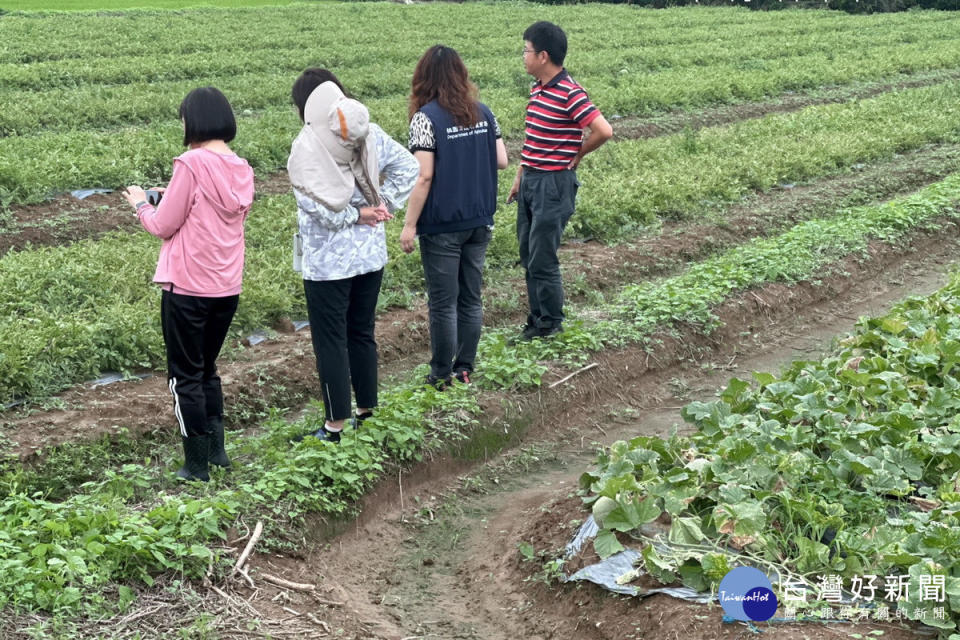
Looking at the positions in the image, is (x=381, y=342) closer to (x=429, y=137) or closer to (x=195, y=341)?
(x=429, y=137)

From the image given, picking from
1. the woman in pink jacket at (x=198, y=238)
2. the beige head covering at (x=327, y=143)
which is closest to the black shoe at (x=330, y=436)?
the woman in pink jacket at (x=198, y=238)

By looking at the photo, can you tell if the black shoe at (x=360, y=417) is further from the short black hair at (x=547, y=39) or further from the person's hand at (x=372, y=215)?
the short black hair at (x=547, y=39)

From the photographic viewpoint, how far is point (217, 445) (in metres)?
5.48

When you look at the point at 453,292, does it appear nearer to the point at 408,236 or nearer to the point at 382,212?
the point at 408,236

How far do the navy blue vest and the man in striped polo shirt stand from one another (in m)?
0.68

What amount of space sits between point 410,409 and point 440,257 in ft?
2.97

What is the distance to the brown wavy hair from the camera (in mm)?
5867

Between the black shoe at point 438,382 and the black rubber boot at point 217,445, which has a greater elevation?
the black rubber boot at point 217,445

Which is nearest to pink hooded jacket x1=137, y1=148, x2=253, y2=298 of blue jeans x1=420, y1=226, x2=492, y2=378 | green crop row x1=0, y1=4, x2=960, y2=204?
blue jeans x1=420, y1=226, x2=492, y2=378

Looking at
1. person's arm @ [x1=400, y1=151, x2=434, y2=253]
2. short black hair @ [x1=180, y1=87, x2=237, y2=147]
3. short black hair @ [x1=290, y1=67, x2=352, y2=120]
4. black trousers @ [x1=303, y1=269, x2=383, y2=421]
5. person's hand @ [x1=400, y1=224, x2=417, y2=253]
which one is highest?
short black hair @ [x1=290, y1=67, x2=352, y2=120]

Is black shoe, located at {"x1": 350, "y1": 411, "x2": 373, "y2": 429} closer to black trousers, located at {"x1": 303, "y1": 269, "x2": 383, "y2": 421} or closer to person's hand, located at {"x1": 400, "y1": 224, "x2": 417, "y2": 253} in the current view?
black trousers, located at {"x1": 303, "y1": 269, "x2": 383, "y2": 421}

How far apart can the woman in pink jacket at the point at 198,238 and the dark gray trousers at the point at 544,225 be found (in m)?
2.28

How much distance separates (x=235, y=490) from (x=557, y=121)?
123 inches

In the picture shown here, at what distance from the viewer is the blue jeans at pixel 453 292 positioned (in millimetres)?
6195
